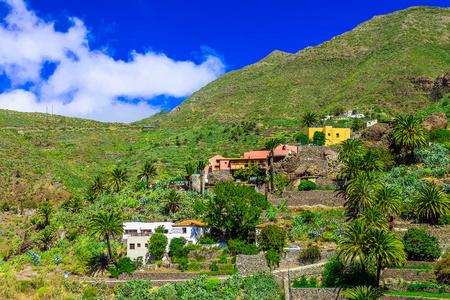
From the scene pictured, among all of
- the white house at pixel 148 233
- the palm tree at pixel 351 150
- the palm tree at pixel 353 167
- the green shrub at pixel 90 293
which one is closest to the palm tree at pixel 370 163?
the palm tree at pixel 353 167

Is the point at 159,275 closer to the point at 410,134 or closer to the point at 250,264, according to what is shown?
the point at 250,264

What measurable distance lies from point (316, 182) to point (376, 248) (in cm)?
2813

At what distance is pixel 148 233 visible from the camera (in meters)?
50.2

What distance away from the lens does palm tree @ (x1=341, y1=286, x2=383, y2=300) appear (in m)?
33.6

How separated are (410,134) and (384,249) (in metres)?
30.8

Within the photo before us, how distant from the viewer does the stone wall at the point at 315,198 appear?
54.5 metres

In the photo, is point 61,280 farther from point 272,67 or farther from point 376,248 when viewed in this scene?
point 272,67

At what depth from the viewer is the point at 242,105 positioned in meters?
152

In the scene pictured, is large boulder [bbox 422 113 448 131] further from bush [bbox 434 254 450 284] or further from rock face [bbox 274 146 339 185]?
bush [bbox 434 254 450 284]

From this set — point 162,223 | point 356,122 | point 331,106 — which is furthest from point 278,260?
point 331,106

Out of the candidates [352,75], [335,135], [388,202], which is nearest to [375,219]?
[388,202]

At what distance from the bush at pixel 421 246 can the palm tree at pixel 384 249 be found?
12.4ft

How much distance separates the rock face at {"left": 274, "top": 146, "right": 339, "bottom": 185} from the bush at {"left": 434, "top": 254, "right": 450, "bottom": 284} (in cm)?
2917

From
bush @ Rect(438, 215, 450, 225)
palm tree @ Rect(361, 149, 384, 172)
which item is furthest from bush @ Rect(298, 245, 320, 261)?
palm tree @ Rect(361, 149, 384, 172)
